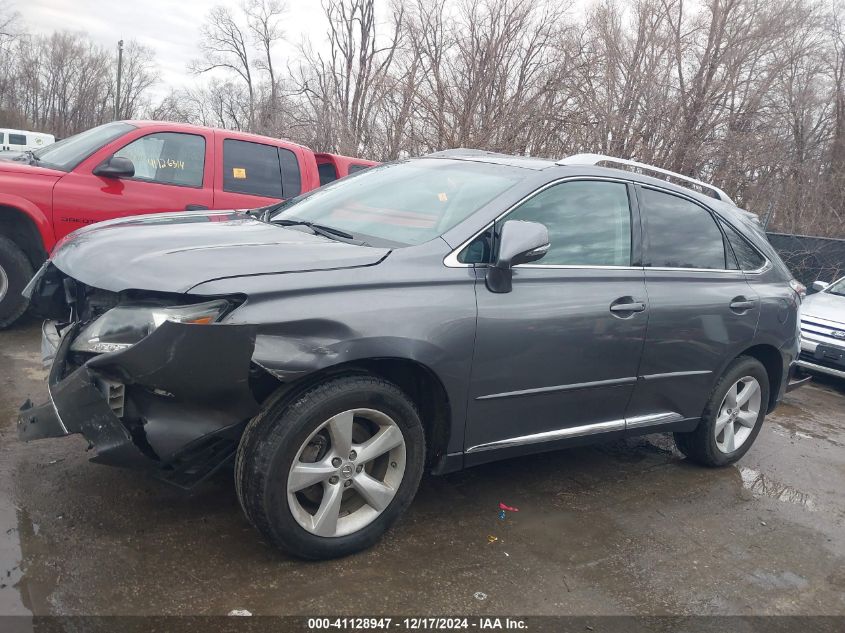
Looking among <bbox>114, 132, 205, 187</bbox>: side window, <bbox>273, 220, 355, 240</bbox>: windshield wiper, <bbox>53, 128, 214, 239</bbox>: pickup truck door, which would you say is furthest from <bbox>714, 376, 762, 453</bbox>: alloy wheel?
<bbox>114, 132, 205, 187</bbox>: side window

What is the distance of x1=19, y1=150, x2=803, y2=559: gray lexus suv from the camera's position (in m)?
2.58

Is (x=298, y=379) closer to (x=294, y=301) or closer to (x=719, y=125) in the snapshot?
(x=294, y=301)

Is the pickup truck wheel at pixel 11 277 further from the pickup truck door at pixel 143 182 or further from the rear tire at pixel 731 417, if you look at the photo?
the rear tire at pixel 731 417

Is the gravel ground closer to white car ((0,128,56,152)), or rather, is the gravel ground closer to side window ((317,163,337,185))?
side window ((317,163,337,185))

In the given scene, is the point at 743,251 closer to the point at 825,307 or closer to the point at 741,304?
the point at 741,304

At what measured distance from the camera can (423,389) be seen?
3139 millimetres

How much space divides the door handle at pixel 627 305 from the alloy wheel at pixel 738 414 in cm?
117

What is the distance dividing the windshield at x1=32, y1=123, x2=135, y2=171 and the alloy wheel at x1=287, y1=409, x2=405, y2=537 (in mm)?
4283

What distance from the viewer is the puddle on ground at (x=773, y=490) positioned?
429cm

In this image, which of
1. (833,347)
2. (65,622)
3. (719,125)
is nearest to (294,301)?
(65,622)

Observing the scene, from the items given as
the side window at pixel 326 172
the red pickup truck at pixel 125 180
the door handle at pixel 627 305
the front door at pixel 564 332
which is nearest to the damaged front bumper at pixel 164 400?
the front door at pixel 564 332

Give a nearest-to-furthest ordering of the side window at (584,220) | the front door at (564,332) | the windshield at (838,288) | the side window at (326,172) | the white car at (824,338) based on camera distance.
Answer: the front door at (564,332)
the side window at (584,220)
the white car at (824,338)
the side window at (326,172)
the windshield at (838,288)

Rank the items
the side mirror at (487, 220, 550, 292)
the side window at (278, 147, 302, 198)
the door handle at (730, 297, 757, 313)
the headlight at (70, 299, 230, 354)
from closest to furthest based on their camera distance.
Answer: the headlight at (70, 299, 230, 354), the side mirror at (487, 220, 550, 292), the door handle at (730, 297, 757, 313), the side window at (278, 147, 302, 198)

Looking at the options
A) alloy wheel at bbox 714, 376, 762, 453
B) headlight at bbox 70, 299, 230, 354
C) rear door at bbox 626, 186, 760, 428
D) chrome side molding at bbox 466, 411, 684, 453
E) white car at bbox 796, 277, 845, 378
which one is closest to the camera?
headlight at bbox 70, 299, 230, 354
